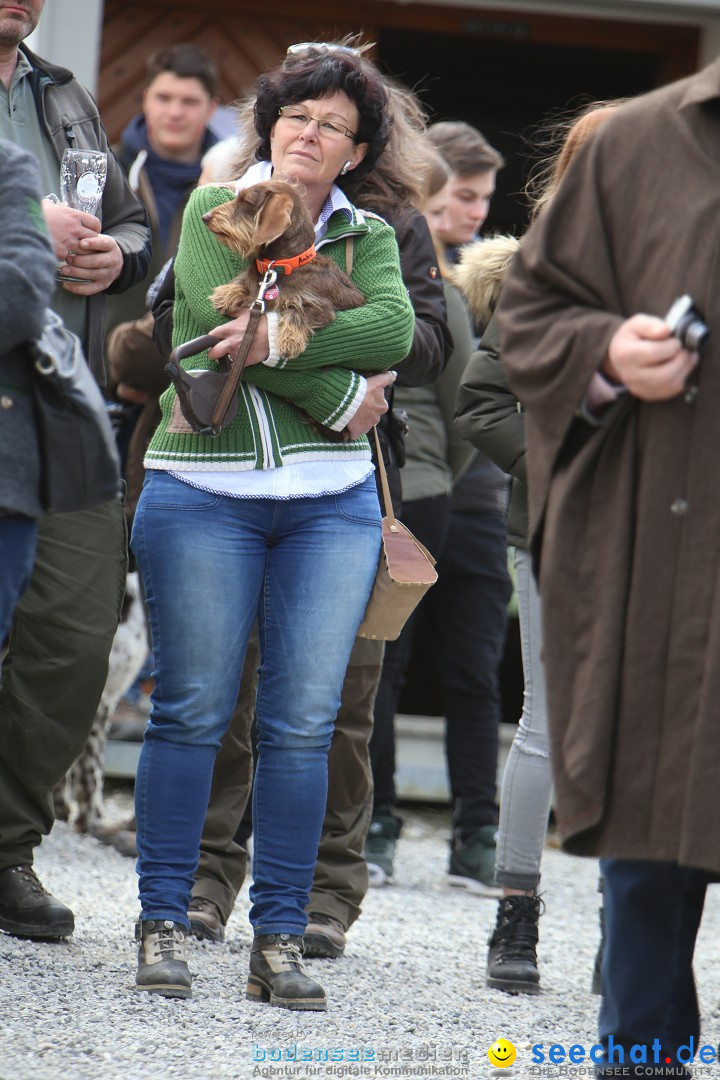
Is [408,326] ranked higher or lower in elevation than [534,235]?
lower

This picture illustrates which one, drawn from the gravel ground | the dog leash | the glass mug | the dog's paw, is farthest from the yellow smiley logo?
the glass mug

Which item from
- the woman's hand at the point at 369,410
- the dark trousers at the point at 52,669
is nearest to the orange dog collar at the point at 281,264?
the woman's hand at the point at 369,410

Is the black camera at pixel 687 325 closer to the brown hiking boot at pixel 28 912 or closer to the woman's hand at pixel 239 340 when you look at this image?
the woman's hand at pixel 239 340

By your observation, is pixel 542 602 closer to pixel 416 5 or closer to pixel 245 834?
pixel 245 834

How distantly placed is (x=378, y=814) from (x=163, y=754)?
7.90ft

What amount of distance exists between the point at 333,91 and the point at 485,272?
0.82 m

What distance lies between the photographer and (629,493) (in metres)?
2.39

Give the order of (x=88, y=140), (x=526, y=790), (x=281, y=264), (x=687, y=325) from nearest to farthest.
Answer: (x=687, y=325) → (x=281, y=264) → (x=88, y=140) → (x=526, y=790)

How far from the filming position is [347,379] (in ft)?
11.6

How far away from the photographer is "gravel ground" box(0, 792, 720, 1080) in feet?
10.0

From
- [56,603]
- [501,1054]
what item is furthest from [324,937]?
[56,603]

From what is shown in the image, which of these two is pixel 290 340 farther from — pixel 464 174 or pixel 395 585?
pixel 464 174

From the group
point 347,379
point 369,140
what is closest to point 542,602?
point 347,379

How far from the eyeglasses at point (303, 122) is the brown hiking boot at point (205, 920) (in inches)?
82.1
